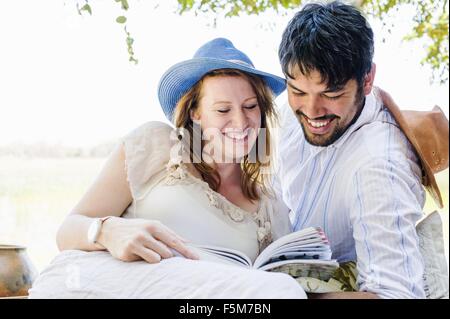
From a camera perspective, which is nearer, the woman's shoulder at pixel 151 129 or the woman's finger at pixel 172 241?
the woman's finger at pixel 172 241

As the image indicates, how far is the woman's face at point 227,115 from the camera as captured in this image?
1284 millimetres

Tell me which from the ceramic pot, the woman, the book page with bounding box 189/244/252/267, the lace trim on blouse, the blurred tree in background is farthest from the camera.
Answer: the blurred tree in background

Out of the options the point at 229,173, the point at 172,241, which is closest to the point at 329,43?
the point at 229,173

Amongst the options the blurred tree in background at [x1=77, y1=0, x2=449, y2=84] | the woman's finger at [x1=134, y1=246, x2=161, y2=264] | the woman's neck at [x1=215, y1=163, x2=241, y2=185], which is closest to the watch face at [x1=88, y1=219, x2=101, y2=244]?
the woman's finger at [x1=134, y1=246, x2=161, y2=264]

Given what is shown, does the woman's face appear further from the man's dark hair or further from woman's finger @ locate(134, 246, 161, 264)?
woman's finger @ locate(134, 246, 161, 264)

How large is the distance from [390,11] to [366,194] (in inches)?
26.1

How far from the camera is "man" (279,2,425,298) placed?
125 cm

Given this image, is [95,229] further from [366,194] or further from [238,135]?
[366,194]

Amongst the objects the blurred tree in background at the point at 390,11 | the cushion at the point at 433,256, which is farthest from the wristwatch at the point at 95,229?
the cushion at the point at 433,256

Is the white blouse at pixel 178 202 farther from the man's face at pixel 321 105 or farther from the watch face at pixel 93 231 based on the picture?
the man's face at pixel 321 105

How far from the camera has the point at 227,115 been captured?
1.29m

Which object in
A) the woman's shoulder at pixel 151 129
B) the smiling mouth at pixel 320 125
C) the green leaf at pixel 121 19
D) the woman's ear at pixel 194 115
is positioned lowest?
the smiling mouth at pixel 320 125

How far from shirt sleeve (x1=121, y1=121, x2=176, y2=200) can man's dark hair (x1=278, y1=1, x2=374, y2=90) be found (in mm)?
319
